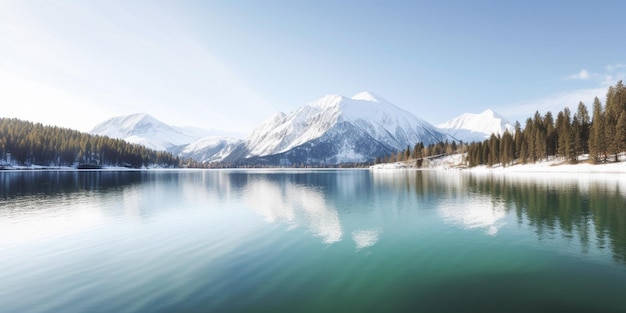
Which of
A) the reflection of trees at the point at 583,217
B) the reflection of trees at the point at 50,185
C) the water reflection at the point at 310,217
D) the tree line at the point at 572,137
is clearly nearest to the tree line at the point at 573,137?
the tree line at the point at 572,137

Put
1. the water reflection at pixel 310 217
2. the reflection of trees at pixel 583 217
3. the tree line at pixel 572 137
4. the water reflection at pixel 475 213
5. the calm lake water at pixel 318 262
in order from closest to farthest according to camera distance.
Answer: the calm lake water at pixel 318 262 → the reflection of trees at pixel 583 217 → the water reflection at pixel 310 217 → the water reflection at pixel 475 213 → the tree line at pixel 572 137

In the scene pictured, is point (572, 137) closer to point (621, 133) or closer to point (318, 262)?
point (621, 133)

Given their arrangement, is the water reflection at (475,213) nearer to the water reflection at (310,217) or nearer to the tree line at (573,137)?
the water reflection at (310,217)

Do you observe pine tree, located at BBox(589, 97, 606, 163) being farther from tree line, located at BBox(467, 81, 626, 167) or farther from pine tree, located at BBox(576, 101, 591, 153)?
pine tree, located at BBox(576, 101, 591, 153)

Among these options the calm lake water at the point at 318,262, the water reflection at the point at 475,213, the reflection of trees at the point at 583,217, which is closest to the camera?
the calm lake water at the point at 318,262

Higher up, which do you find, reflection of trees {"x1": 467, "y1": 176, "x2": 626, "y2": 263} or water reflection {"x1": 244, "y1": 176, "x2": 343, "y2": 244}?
water reflection {"x1": 244, "y1": 176, "x2": 343, "y2": 244}

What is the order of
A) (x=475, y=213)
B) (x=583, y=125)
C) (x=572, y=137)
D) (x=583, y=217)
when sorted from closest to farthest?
(x=583, y=217), (x=475, y=213), (x=572, y=137), (x=583, y=125)

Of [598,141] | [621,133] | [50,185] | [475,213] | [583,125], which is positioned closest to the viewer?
[475,213]

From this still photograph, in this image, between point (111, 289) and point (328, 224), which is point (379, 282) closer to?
point (111, 289)

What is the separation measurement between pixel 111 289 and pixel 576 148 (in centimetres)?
16934

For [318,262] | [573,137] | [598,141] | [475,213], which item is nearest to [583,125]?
[573,137]

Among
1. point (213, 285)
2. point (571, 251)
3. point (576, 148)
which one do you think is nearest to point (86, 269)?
point (213, 285)

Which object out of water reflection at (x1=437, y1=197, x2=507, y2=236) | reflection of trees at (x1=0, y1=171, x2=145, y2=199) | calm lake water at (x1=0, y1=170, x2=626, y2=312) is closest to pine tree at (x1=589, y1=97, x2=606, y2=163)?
water reflection at (x1=437, y1=197, x2=507, y2=236)

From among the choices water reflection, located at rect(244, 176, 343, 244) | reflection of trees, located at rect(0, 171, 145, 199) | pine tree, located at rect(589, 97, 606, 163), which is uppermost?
pine tree, located at rect(589, 97, 606, 163)
